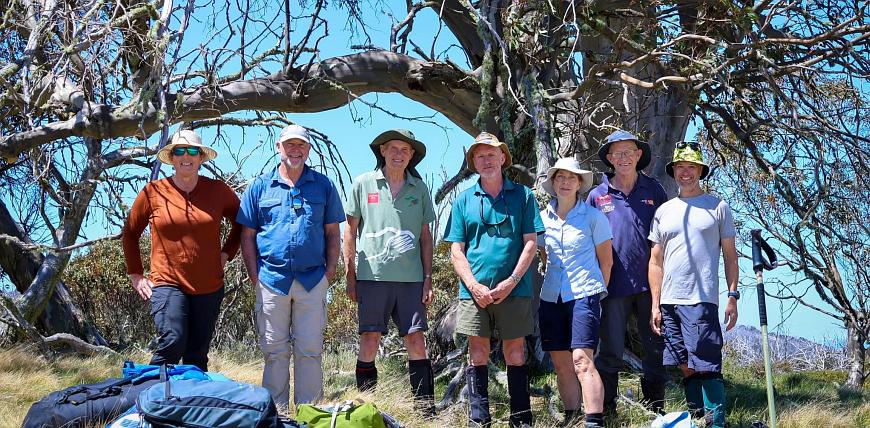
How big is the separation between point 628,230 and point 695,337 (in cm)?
83

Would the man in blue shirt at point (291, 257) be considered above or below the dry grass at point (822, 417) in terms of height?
above

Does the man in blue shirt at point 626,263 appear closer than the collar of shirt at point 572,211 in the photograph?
No

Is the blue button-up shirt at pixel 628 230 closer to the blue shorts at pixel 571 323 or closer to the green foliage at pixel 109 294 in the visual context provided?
the blue shorts at pixel 571 323

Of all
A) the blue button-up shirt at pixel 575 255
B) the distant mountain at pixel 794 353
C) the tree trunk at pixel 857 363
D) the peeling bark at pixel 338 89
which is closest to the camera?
the blue button-up shirt at pixel 575 255

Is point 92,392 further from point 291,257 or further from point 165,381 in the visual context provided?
point 291,257

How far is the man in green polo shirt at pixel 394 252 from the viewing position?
5.79m

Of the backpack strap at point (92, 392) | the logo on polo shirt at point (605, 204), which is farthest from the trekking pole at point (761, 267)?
the backpack strap at point (92, 392)

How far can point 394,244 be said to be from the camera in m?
5.79

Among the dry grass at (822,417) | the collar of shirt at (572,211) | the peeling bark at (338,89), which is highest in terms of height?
the peeling bark at (338,89)

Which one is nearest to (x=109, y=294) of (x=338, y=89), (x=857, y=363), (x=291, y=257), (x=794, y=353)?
(x=338, y=89)

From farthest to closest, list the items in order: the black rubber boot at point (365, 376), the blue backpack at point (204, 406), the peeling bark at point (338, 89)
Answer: the peeling bark at point (338, 89), the black rubber boot at point (365, 376), the blue backpack at point (204, 406)

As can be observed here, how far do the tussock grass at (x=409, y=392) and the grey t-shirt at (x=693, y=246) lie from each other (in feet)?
2.68

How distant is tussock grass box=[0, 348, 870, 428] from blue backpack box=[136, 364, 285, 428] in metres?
1.15

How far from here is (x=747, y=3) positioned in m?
7.49
